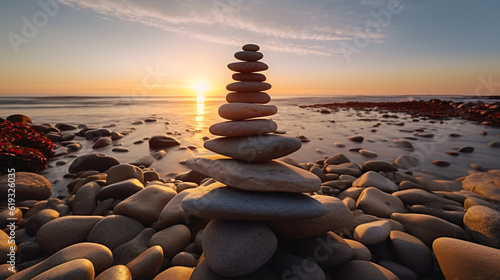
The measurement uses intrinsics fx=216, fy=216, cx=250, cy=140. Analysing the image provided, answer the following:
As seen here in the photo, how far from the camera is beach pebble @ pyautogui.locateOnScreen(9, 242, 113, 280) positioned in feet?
8.04

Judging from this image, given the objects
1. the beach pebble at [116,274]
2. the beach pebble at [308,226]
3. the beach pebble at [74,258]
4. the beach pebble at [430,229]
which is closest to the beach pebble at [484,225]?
the beach pebble at [430,229]

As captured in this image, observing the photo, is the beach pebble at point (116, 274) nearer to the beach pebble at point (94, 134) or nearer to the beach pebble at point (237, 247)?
the beach pebble at point (237, 247)

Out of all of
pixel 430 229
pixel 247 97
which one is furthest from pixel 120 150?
pixel 430 229

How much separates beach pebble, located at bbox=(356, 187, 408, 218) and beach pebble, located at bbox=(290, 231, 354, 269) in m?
1.44

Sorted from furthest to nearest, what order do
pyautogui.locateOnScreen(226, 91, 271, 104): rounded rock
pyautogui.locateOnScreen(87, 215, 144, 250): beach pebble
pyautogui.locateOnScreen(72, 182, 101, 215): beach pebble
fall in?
pyautogui.locateOnScreen(72, 182, 101, 215): beach pebble < pyautogui.locateOnScreen(226, 91, 271, 104): rounded rock < pyautogui.locateOnScreen(87, 215, 144, 250): beach pebble

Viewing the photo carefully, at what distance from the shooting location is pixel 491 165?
688 cm

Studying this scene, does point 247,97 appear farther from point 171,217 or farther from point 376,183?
point 376,183

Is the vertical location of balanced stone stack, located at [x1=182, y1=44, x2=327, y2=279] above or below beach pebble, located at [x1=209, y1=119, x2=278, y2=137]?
below

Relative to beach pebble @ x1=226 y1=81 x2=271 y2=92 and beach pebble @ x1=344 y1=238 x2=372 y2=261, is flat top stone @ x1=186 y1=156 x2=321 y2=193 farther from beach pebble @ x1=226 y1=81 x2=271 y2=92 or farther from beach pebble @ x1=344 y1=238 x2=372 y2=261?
beach pebble @ x1=226 y1=81 x2=271 y2=92

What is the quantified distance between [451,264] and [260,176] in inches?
91.8

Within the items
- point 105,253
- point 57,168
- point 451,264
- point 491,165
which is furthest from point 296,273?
point 491,165

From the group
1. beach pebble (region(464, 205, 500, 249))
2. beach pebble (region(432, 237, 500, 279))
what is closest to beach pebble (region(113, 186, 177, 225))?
beach pebble (region(432, 237, 500, 279))

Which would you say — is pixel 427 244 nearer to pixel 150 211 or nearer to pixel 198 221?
pixel 198 221

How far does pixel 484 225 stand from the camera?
2898mm
